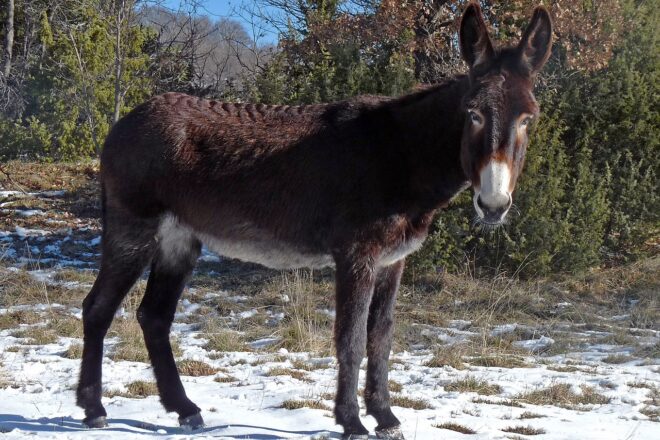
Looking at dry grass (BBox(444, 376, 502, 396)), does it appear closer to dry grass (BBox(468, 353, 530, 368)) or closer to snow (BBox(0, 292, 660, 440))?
snow (BBox(0, 292, 660, 440))

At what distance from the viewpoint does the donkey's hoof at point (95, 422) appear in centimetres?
393

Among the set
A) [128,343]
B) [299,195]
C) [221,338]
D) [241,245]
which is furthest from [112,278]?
[221,338]

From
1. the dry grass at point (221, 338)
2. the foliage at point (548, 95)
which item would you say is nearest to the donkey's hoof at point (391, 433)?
the dry grass at point (221, 338)

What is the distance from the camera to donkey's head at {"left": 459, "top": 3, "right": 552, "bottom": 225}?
131 inches

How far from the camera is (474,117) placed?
3506 mm

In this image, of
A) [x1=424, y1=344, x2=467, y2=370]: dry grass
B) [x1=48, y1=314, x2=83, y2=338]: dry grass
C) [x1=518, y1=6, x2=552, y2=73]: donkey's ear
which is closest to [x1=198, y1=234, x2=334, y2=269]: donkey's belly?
[x1=518, y1=6, x2=552, y2=73]: donkey's ear

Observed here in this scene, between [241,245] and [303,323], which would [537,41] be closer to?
[241,245]

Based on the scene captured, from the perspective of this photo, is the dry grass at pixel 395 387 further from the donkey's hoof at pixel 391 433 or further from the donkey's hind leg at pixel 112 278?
the donkey's hind leg at pixel 112 278

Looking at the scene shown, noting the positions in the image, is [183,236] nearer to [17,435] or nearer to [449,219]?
[17,435]

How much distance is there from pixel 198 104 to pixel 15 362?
250 cm

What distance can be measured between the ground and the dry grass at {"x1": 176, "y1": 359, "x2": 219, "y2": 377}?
0.01m

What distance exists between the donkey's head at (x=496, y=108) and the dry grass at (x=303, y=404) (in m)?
1.69

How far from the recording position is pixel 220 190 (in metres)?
4.10

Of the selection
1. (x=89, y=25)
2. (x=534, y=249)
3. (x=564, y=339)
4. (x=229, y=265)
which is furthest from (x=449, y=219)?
(x=89, y=25)
